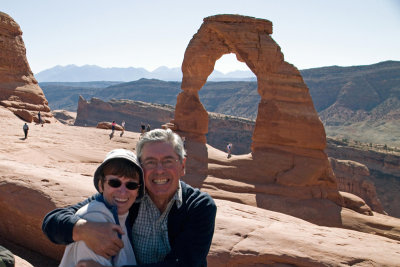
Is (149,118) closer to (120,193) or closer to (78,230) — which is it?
(120,193)

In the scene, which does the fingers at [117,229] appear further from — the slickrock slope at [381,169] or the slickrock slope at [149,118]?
the slickrock slope at [149,118]

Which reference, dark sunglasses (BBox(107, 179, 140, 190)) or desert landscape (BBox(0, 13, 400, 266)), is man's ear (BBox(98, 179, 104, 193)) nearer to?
dark sunglasses (BBox(107, 179, 140, 190))

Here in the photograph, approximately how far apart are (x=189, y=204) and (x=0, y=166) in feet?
18.3

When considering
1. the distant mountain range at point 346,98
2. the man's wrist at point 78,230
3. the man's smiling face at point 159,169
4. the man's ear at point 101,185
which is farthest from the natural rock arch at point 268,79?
the distant mountain range at point 346,98

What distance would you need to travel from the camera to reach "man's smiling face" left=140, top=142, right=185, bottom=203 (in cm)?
256

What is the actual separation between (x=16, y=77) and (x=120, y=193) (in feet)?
85.5

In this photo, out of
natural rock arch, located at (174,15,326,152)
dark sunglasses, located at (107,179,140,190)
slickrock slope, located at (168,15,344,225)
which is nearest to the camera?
dark sunglasses, located at (107,179,140,190)

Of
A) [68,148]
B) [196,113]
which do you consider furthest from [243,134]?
[68,148]

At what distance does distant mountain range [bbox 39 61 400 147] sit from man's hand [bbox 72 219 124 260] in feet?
180

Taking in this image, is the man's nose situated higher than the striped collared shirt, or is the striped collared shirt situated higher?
the man's nose

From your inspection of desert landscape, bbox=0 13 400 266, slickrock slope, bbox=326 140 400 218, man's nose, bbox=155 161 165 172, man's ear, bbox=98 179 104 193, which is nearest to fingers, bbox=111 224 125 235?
man's ear, bbox=98 179 104 193

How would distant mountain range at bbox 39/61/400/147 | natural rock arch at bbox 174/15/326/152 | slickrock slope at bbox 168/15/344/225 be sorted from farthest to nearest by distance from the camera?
1. distant mountain range at bbox 39/61/400/147
2. natural rock arch at bbox 174/15/326/152
3. slickrock slope at bbox 168/15/344/225

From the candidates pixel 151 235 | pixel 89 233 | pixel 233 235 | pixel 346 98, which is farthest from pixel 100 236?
pixel 346 98

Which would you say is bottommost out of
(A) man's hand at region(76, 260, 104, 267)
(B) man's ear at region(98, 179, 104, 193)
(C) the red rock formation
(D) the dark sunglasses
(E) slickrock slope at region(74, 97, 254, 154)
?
(C) the red rock formation
